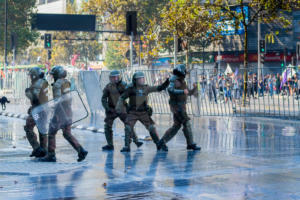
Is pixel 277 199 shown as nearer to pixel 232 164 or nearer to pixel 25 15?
pixel 232 164

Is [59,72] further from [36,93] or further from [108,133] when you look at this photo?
[108,133]

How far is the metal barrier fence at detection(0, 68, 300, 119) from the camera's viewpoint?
2361cm

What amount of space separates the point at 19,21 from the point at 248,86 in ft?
141

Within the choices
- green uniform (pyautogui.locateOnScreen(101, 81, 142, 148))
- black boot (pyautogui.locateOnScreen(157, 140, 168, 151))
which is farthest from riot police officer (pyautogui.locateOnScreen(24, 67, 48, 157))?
black boot (pyautogui.locateOnScreen(157, 140, 168, 151))

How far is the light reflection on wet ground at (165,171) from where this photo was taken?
839 cm

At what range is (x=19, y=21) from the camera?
64.3 meters

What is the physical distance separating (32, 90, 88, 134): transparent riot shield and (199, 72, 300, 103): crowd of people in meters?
12.7

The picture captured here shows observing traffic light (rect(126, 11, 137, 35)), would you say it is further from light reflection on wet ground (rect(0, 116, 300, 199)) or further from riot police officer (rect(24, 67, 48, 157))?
riot police officer (rect(24, 67, 48, 157))

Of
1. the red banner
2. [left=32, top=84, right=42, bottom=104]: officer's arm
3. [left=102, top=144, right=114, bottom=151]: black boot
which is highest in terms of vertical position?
the red banner

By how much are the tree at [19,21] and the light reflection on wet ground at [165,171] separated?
47433 millimetres

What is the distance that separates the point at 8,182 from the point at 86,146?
5.14 meters

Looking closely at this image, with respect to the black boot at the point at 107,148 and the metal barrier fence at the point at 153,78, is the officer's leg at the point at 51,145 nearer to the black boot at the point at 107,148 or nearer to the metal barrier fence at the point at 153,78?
the black boot at the point at 107,148

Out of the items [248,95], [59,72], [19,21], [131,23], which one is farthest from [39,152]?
[19,21]

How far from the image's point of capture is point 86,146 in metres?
14.6
